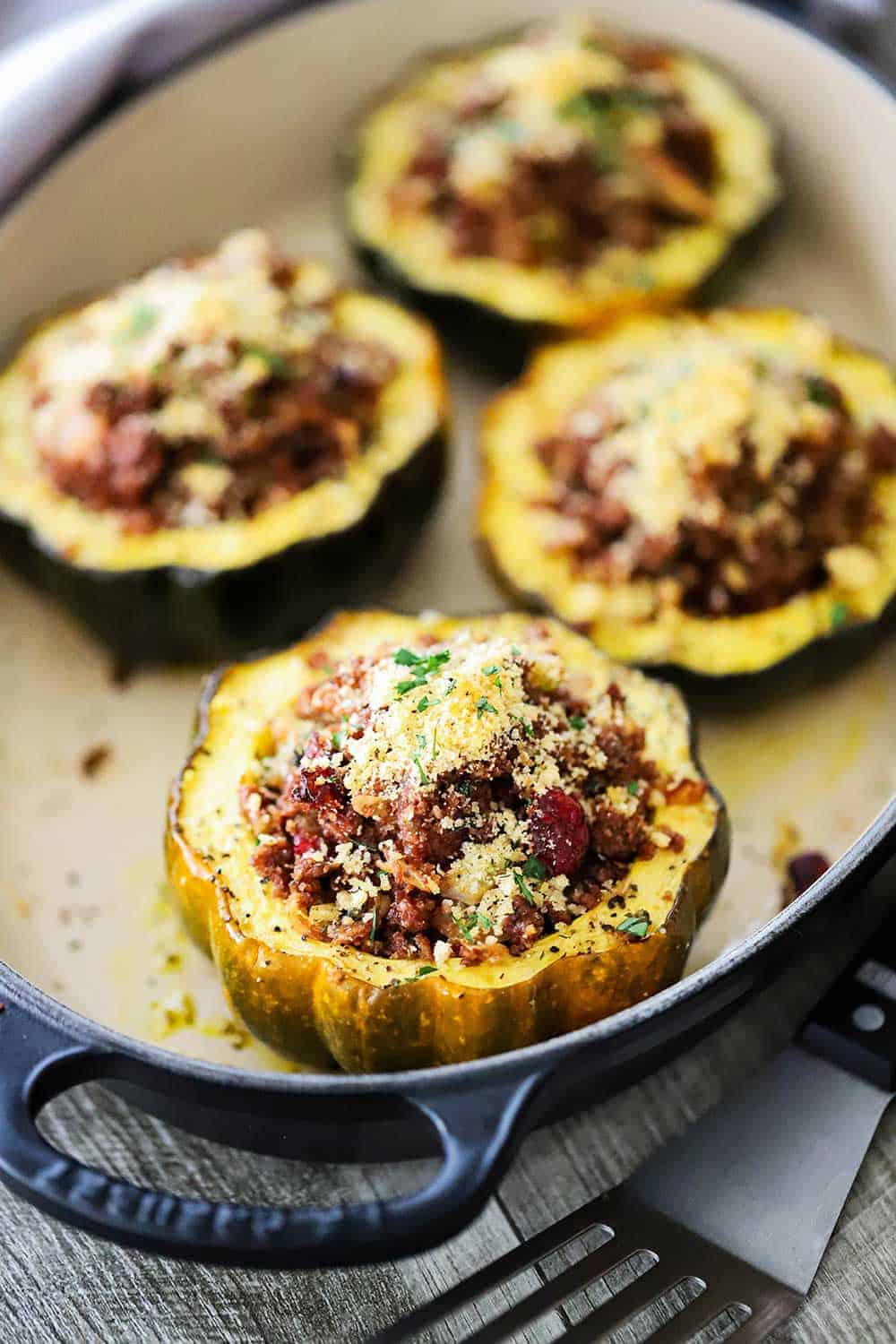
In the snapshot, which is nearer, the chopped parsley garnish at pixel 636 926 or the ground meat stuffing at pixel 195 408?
the chopped parsley garnish at pixel 636 926

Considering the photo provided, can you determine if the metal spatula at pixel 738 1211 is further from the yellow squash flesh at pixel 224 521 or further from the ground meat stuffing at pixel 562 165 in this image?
the ground meat stuffing at pixel 562 165

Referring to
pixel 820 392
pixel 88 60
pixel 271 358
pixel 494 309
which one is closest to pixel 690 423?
pixel 820 392

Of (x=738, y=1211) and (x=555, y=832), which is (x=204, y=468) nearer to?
(x=555, y=832)

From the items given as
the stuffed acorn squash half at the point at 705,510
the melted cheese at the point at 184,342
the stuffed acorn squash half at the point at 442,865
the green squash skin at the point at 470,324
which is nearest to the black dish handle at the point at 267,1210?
the stuffed acorn squash half at the point at 442,865

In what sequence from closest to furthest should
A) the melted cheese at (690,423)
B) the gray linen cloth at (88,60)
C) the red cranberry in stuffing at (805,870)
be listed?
the red cranberry in stuffing at (805,870) → the melted cheese at (690,423) → the gray linen cloth at (88,60)

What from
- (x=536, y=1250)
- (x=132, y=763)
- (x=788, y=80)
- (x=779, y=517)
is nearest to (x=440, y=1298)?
(x=536, y=1250)

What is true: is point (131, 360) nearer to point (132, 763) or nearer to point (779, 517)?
point (132, 763)
